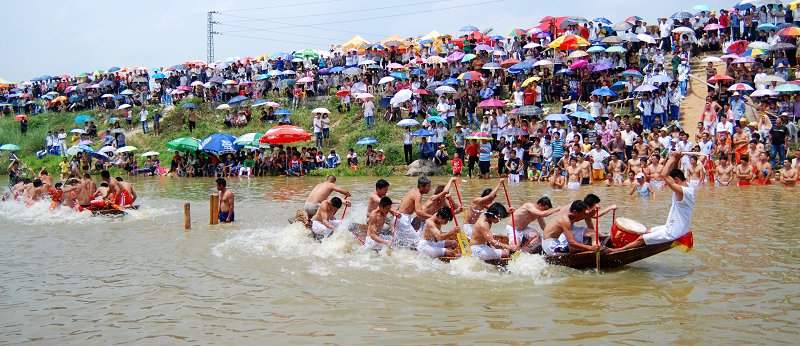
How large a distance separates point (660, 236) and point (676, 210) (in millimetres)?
421

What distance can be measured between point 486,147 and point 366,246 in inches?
487

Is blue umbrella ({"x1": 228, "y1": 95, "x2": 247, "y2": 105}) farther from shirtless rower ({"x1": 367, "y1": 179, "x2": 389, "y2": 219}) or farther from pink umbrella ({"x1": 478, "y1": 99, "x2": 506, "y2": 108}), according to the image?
shirtless rower ({"x1": 367, "y1": 179, "x2": 389, "y2": 219})

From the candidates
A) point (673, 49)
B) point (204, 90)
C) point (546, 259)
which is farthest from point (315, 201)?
point (204, 90)

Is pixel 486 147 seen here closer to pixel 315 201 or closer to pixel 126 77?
pixel 315 201

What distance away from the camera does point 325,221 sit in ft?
42.9

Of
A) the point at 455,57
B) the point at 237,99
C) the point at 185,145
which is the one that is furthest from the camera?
the point at 237,99

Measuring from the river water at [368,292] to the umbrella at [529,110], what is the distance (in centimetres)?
1002

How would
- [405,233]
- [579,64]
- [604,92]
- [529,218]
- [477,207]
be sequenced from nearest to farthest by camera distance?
[529,218] < [405,233] < [477,207] < [604,92] < [579,64]

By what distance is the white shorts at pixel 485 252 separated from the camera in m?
10.8

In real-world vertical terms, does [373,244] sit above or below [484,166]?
Answer: below

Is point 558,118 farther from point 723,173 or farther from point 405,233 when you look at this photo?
point 405,233

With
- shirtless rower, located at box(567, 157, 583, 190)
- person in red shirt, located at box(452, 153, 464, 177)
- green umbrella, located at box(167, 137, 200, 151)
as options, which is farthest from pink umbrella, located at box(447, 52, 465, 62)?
green umbrella, located at box(167, 137, 200, 151)

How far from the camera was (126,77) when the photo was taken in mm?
41969

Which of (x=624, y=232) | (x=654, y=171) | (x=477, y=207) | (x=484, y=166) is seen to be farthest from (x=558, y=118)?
(x=624, y=232)
